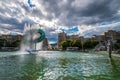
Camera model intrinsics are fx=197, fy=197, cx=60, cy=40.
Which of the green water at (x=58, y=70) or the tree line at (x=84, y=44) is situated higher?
the tree line at (x=84, y=44)

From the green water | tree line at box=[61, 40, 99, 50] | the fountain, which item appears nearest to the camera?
the green water

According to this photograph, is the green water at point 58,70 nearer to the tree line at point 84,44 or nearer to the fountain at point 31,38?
the fountain at point 31,38

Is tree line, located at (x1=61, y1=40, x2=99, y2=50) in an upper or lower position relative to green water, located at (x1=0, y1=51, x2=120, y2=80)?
upper

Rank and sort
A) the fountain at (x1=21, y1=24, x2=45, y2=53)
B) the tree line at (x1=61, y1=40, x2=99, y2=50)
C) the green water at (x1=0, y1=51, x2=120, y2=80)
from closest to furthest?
the green water at (x1=0, y1=51, x2=120, y2=80)
the fountain at (x1=21, y1=24, x2=45, y2=53)
the tree line at (x1=61, y1=40, x2=99, y2=50)

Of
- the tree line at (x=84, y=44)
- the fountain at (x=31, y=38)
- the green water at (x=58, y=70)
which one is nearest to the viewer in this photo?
the green water at (x=58, y=70)

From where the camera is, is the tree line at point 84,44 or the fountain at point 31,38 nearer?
the fountain at point 31,38

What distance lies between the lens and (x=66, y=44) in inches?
7421

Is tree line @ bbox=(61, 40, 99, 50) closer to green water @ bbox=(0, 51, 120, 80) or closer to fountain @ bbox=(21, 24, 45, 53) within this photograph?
fountain @ bbox=(21, 24, 45, 53)

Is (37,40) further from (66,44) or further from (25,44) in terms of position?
(66,44)

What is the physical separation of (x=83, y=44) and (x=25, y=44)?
66.0m

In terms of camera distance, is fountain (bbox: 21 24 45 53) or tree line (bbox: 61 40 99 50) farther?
tree line (bbox: 61 40 99 50)

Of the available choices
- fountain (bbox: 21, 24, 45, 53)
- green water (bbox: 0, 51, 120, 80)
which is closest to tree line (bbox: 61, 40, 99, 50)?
fountain (bbox: 21, 24, 45, 53)

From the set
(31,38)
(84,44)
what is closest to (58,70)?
(31,38)

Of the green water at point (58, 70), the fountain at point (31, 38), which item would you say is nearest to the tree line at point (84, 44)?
the fountain at point (31, 38)
